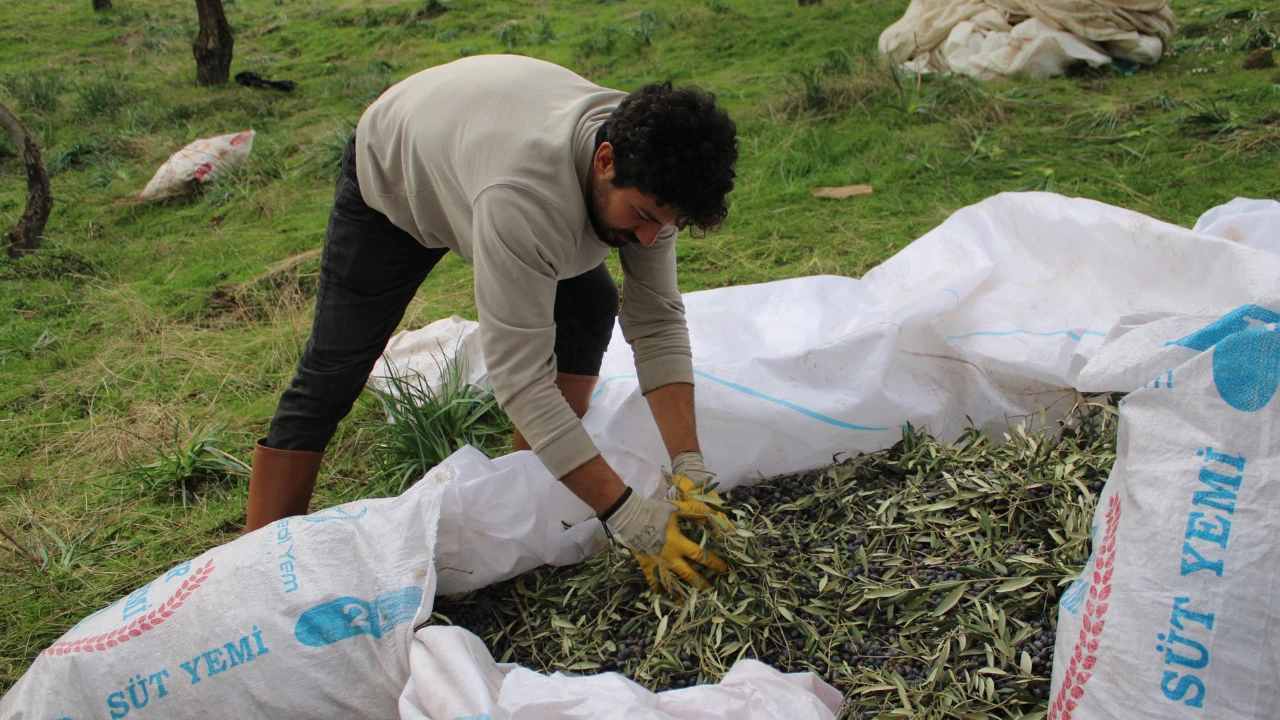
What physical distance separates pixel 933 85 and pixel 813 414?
11.5 ft

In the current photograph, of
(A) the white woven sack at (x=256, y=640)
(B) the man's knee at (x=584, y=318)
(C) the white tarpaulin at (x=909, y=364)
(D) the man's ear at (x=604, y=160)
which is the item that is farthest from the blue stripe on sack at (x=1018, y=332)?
(A) the white woven sack at (x=256, y=640)

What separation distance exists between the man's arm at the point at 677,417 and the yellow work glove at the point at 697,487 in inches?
1.0

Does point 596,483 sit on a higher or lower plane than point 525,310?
lower

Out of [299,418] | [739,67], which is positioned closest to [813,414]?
[299,418]

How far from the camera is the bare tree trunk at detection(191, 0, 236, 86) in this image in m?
7.56

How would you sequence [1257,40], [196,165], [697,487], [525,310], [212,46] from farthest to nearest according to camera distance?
[212,46] < [196,165] < [1257,40] < [697,487] < [525,310]

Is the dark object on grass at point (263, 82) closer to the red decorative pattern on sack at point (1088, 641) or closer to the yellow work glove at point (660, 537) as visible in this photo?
the yellow work glove at point (660, 537)

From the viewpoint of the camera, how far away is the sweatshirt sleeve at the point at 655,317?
2.03m

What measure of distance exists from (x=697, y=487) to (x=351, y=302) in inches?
35.9

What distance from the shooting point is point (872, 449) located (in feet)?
7.43

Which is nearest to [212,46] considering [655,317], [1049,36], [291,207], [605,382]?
[291,207]

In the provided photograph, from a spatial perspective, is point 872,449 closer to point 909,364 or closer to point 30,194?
point 909,364

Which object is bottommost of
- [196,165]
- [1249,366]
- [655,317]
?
[196,165]

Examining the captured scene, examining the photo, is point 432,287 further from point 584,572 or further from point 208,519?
point 584,572
